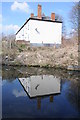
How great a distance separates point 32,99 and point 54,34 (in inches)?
802

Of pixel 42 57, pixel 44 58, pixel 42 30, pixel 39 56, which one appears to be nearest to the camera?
pixel 44 58

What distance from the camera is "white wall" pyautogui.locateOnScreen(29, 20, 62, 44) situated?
2316cm

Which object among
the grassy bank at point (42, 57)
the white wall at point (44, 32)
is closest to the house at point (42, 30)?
the white wall at point (44, 32)

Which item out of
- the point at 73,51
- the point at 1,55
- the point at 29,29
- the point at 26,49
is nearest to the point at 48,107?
the point at 73,51

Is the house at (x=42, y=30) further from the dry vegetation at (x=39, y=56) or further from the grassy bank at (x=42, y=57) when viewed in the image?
the grassy bank at (x=42, y=57)

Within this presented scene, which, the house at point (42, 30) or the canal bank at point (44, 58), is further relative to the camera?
the house at point (42, 30)

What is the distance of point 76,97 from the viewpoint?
16.8 ft

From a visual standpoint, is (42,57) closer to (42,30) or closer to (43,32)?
(43,32)

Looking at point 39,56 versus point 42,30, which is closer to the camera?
point 39,56

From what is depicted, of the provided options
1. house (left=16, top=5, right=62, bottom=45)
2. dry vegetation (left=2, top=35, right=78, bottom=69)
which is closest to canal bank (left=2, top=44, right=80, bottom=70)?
dry vegetation (left=2, top=35, right=78, bottom=69)

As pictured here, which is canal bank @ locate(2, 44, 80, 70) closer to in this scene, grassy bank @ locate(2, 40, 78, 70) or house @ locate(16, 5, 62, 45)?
grassy bank @ locate(2, 40, 78, 70)

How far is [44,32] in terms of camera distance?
23.8 metres

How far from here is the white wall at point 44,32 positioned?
76.0ft

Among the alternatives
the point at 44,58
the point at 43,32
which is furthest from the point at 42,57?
the point at 43,32
